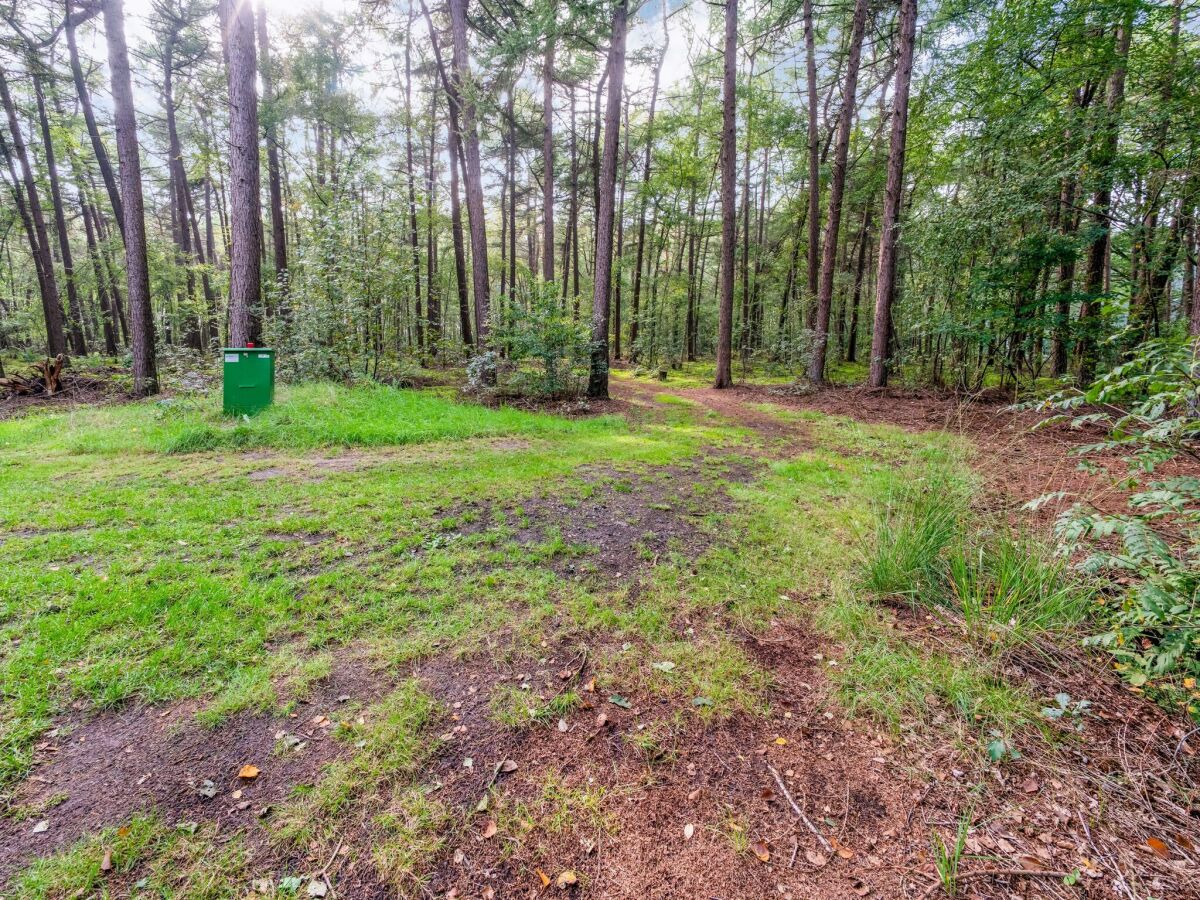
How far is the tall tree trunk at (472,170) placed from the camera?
9.31 m

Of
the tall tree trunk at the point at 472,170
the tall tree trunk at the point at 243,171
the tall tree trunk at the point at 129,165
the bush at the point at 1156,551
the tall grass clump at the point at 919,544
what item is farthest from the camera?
the tall tree trunk at the point at 472,170

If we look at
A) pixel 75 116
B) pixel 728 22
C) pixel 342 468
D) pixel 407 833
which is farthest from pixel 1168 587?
pixel 75 116

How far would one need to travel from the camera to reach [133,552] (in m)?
3.11

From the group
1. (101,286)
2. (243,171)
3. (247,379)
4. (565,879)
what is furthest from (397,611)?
(101,286)

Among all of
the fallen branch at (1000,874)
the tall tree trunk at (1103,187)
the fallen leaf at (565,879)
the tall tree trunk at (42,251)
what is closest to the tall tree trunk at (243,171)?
the fallen leaf at (565,879)

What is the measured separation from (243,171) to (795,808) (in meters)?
10.8

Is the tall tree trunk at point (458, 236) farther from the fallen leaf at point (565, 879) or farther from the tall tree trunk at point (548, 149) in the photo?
the fallen leaf at point (565, 879)

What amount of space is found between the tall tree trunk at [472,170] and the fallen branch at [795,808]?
8.66 metres

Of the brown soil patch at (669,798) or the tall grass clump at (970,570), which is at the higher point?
the tall grass clump at (970,570)

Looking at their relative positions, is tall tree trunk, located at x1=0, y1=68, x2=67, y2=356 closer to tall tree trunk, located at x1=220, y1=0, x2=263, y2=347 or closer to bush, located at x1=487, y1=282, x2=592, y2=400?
tall tree trunk, located at x1=220, y1=0, x2=263, y2=347

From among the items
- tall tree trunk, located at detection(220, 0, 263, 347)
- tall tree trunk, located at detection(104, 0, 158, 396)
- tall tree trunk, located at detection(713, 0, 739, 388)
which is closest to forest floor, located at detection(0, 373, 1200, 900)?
tall tree trunk, located at detection(220, 0, 263, 347)

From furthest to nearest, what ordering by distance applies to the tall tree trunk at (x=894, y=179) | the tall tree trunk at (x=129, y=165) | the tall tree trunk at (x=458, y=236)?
the tall tree trunk at (x=458, y=236) → the tall tree trunk at (x=894, y=179) → the tall tree trunk at (x=129, y=165)

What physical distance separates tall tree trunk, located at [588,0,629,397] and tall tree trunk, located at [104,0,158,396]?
8.19 m

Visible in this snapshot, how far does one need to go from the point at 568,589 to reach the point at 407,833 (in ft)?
5.20
